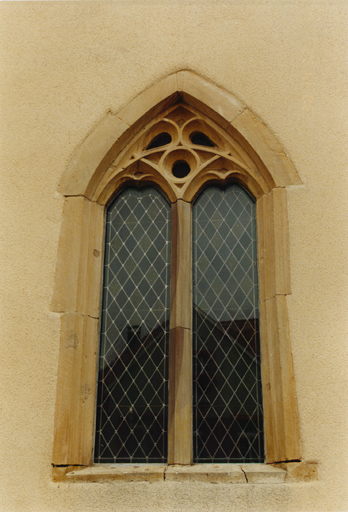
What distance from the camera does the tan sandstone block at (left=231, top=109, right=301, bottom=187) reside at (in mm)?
4482

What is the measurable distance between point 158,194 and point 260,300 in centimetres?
110

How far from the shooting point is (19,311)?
167 inches

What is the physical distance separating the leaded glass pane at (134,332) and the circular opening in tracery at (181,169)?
214 millimetres

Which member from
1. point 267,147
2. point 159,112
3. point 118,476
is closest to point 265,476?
point 118,476

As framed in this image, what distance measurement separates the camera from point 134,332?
4.41m

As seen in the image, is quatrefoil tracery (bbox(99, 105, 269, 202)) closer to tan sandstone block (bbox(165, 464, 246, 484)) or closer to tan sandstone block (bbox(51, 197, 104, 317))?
tan sandstone block (bbox(51, 197, 104, 317))

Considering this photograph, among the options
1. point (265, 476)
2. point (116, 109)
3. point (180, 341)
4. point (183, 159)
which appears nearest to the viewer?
point (265, 476)

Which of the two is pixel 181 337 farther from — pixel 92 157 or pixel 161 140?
pixel 161 140

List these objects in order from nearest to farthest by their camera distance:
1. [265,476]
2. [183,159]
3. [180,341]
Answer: [265,476], [180,341], [183,159]

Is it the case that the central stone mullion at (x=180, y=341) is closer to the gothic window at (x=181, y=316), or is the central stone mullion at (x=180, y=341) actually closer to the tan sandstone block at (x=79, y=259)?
the gothic window at (x=181, y=316)

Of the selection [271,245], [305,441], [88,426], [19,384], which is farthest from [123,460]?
[271,245]

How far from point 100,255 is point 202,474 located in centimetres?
161

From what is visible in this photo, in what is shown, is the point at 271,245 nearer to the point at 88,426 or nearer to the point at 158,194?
the point at 158,194

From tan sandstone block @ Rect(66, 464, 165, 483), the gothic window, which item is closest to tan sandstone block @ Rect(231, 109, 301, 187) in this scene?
the gothic window
